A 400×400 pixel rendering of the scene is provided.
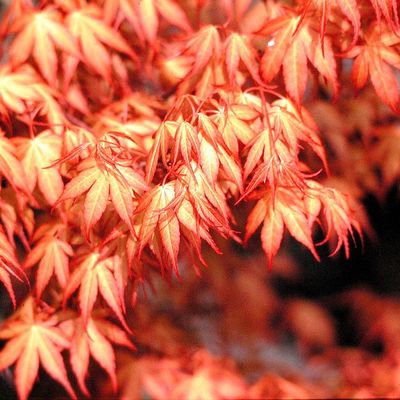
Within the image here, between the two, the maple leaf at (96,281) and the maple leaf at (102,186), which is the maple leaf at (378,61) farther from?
the maple leaf at (96,281)

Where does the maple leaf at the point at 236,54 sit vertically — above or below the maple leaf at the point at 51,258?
above

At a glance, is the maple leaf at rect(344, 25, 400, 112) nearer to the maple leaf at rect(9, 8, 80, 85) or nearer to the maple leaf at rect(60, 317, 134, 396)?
the maple leaf at rect(9, 8, 80, 85)

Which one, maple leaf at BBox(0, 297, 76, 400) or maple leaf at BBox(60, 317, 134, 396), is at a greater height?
maple leaf at BBox(0, 297, 76, 400)

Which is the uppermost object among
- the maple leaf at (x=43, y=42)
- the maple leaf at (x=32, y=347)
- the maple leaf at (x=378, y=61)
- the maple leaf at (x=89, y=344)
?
the maple leaf at (x=43, y=42)

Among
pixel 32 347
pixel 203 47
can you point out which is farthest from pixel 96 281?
pixel 203 47

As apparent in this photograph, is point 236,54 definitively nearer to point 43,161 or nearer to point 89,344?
point 43,161

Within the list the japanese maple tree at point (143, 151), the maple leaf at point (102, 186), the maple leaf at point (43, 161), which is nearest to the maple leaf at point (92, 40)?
the japanese maple tree at point (143, 151)

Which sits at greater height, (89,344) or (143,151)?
(143,151)

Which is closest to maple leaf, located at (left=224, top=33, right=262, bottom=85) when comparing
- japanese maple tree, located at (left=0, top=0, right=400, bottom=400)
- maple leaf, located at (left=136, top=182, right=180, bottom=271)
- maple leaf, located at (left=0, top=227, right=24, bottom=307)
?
japanese maple tree, located at (left=0, top=0, right=400, bottom=400)
